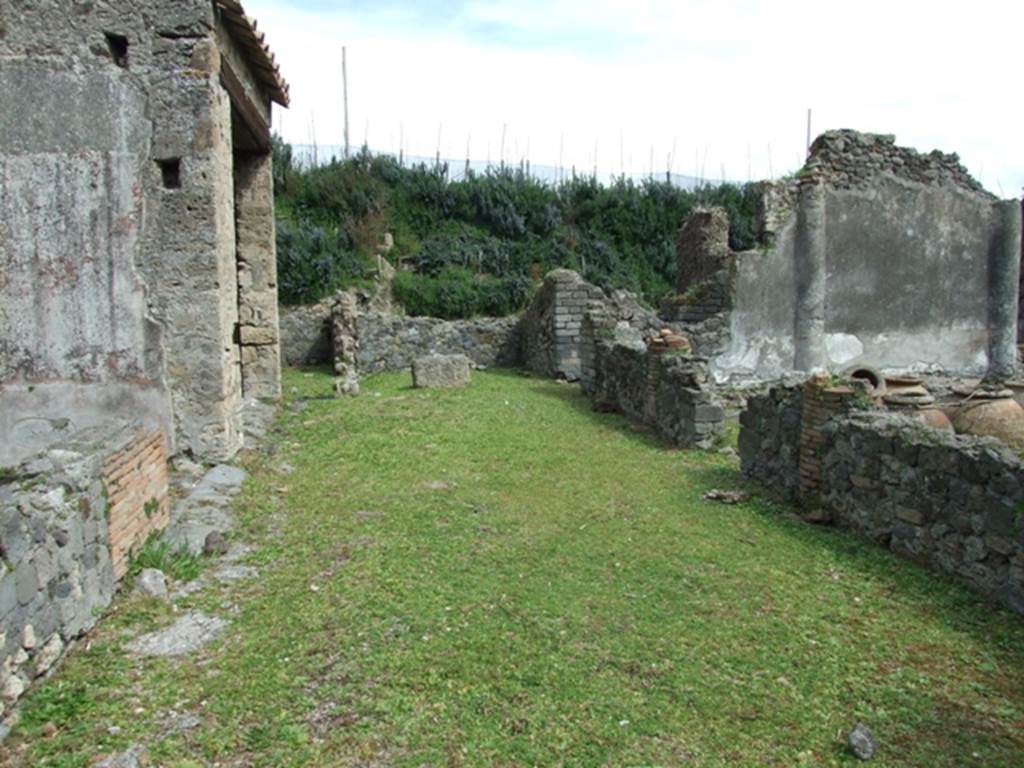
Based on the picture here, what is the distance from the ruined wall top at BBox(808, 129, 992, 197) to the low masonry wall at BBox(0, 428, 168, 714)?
12446 millimetres

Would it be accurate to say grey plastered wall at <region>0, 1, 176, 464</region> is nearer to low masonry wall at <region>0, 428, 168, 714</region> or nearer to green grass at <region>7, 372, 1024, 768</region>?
green grass at <region>7, 372, 1024, 768</region>

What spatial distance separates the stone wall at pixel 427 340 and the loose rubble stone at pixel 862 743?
1465 cm

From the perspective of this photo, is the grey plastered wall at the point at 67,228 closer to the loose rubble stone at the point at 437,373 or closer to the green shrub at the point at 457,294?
the loose rubble stone at the point at 437,373

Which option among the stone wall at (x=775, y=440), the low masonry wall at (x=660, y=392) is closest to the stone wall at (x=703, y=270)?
the low masonry wall at (x=660, y=392)

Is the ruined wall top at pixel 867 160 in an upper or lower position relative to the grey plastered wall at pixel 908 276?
upper

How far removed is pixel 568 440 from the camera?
9586mm

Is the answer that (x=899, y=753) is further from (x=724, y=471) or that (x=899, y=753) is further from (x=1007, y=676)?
(x=724, y=471)

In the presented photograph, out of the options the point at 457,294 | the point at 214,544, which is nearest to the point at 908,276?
the point at 457,294

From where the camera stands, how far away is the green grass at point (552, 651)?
3152 millimetres

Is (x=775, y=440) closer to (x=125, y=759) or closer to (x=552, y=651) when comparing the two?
(x=552, y=651)

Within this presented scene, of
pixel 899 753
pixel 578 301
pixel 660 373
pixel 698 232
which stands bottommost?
pixel 899 753

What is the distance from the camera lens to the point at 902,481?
5480 millimetres

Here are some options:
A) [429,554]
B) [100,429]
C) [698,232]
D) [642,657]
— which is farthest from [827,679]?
[698,232]

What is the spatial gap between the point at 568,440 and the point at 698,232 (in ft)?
31.5
